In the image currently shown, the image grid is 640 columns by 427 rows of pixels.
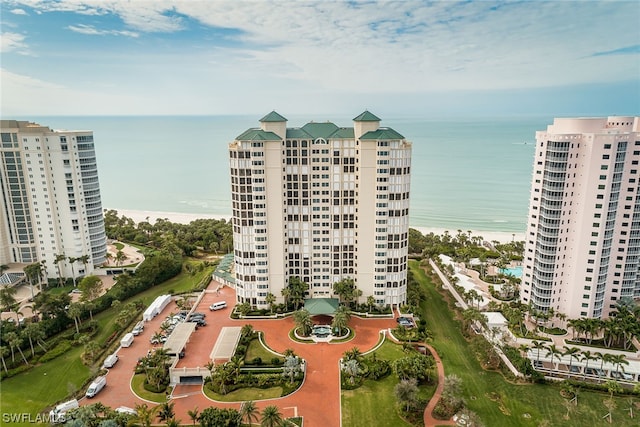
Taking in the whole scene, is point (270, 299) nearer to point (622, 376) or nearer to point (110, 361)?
point (110, 361)

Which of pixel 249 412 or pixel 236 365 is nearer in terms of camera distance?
pixel 249 412

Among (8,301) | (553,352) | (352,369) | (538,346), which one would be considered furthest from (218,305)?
(553,352)

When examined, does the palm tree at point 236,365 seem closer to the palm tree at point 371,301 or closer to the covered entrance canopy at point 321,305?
the covered entrance canopy at point 321,305

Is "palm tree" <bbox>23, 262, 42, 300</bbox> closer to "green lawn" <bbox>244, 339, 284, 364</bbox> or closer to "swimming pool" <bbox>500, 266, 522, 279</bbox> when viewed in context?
"green lawn" <bbox>244, 339, 284, 364</bbox>

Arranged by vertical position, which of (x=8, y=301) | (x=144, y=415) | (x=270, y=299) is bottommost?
(x=144, y=415)

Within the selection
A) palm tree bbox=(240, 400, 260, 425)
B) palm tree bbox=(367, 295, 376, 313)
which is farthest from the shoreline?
palm tree bbox=(240, 400, 260, 425)

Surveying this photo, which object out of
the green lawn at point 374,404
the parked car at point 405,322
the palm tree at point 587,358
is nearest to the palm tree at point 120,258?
the parked car at point 405,322
